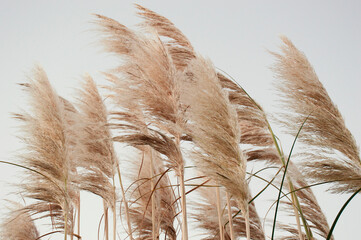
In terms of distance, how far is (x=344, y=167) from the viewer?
6.98 feet

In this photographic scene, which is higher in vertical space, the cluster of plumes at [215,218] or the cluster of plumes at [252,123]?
the cluster of plumes at [252,123]

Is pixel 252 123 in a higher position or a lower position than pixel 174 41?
lower

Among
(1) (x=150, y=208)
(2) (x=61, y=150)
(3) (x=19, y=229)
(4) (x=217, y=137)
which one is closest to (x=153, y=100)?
(4) (x=217, y=137)

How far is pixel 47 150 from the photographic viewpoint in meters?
2.62

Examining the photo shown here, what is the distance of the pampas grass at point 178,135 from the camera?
2021 millimetres

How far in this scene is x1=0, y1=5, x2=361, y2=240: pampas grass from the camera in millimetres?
2021

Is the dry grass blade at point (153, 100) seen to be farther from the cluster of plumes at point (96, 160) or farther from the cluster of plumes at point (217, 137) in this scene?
the cluster of plumes at point (96, 160)

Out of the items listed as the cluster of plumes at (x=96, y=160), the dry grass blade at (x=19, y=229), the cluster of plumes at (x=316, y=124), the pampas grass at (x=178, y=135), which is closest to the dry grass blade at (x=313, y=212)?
the pampas grass at (x=178, y=135)

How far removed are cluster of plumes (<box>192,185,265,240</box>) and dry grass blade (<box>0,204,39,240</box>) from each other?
1752mm

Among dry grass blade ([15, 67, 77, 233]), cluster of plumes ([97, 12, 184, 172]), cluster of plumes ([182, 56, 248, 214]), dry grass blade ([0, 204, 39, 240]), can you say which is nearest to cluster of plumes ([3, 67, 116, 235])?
dry grass blade ([15, 67, 77, 233])

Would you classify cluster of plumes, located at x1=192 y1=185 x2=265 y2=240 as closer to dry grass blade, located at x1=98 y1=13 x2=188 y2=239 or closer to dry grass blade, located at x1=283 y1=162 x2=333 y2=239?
dry grass blade, located at x1=283 y1=162 x2=333 y2=239

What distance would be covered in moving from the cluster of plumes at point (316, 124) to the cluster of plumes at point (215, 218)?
118cm

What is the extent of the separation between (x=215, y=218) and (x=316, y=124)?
158cm

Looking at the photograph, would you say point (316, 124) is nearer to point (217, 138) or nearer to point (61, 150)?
point (217, 138)
